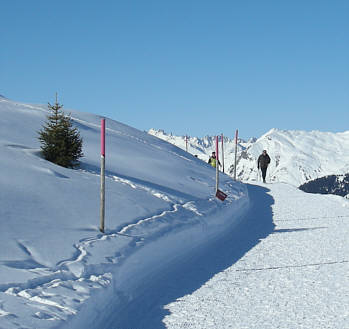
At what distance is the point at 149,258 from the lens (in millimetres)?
7594

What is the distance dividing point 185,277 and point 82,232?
1.86m

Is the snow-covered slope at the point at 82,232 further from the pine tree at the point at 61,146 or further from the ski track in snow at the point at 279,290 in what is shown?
the ski track in snow at the point at 279,290

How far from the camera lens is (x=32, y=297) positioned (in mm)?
5012

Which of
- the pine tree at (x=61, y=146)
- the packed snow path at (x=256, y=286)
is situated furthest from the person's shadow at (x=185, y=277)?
the pine tree at (x=61, y=146)

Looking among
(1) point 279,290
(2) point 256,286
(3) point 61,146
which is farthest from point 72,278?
(3) point 61,146

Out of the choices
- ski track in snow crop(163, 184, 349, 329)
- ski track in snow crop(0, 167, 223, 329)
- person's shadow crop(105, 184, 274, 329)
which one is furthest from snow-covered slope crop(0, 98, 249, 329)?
ski track in snow crop(163, 184, 349, 329)

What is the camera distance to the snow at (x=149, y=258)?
5.25 metres

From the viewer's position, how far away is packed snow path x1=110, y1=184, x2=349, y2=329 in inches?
209

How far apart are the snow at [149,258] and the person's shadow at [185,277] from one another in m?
0.02

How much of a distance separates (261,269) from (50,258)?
11.1 ft

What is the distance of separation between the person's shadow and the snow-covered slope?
219 mm

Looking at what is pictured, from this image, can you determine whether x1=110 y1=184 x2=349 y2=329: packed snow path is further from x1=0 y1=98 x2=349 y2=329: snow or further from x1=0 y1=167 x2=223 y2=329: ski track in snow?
x1=0 y1=167 x2=223 y2=329: ski track in snow

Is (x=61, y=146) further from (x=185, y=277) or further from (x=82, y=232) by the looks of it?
(x=185, y=277)

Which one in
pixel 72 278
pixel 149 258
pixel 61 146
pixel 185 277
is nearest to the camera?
pixel 72 278
